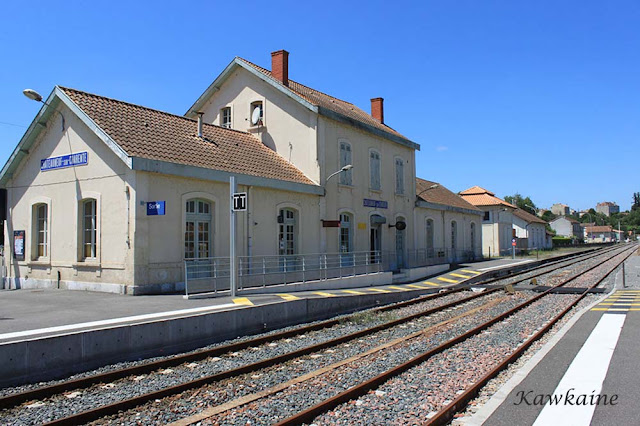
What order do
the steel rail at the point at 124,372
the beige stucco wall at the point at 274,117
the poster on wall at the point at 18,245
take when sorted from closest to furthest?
the steel rail at the point at 124,372 < the poster on wall at the point at 18,245 < the beige stucco wall at the point at 274,117

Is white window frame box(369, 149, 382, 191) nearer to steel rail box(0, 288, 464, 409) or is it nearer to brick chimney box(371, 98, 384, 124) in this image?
brick chimney box(371, 98, 384, 124)

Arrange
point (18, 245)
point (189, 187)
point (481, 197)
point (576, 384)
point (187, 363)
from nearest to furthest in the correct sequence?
point (576, 384)
point (187, 363)
point (189, 187)
point (18, 245)
point (481, 197)

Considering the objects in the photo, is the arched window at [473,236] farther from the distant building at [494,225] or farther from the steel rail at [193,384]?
the steel rail at [193,384]

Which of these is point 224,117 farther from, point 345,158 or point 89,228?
point 89,228

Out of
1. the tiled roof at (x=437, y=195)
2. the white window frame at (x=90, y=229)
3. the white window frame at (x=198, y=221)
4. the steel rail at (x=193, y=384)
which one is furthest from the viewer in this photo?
the tiled roof at (x=437, y=195)

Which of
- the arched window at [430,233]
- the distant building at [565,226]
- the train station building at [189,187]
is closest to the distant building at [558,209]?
the distant building at [565,226]

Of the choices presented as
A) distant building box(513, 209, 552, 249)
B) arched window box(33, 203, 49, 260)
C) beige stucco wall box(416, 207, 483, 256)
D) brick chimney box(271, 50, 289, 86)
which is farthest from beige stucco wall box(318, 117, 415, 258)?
distant building box(513, 209, 552, 249)

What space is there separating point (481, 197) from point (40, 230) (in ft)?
130

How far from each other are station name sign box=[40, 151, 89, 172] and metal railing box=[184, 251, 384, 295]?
4.27 metres

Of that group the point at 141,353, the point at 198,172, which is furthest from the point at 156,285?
the point at 141,353

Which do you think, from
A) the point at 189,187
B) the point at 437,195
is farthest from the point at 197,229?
the point at 437,195

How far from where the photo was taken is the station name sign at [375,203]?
73.5 ft

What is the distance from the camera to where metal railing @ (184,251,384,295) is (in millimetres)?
13445

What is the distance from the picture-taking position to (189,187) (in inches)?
563
